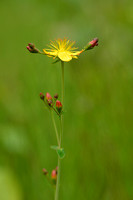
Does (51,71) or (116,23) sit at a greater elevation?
(116,23)

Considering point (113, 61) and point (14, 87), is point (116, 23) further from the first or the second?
point (14, 87)

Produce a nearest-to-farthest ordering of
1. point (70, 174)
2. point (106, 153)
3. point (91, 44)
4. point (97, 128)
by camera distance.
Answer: point (91, 44) → point (70, 174) → point (106, 153) → point (97, 128)

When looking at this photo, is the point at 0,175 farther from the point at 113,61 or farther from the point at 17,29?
the point at 17,29

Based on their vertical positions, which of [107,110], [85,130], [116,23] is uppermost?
[116,23]

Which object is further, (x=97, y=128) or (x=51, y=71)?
(x=51, y=71)

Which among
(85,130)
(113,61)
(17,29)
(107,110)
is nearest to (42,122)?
(85,130)

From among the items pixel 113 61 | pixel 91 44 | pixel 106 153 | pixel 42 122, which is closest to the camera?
pixel 91 44
